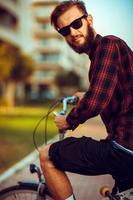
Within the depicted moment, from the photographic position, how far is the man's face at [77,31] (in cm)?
260

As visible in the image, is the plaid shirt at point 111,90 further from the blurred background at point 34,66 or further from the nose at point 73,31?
the blurred background at point 34,66

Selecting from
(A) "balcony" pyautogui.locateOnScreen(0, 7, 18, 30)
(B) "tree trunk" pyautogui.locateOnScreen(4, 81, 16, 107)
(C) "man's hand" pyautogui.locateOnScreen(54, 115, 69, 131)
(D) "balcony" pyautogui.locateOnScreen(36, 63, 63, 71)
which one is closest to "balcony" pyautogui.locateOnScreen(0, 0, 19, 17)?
(A) "balcony" pyautogui.locateOnScreen(0, 7, 18, 30)

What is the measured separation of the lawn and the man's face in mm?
834

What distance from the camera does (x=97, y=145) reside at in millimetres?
2564

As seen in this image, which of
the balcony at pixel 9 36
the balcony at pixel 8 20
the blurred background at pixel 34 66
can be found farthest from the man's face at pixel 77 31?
the balcony at pixel 8 20

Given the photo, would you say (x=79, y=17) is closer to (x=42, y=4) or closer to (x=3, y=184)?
(x=42, y=4)

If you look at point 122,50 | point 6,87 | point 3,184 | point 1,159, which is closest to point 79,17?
point 122,50

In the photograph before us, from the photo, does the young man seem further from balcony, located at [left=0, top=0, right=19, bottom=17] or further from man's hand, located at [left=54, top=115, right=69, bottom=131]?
balcony, located at [left=0, top=0, right=19, bottom=17]

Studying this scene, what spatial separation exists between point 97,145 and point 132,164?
0.70 feet

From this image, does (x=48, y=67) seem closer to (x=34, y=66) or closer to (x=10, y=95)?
(x=10, y=95)

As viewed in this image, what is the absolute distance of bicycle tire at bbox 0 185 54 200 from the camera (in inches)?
112

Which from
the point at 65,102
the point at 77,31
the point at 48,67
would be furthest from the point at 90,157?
the point at 48,67

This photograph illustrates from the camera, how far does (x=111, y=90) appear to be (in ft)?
8.02

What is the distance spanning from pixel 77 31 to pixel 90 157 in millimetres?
692
